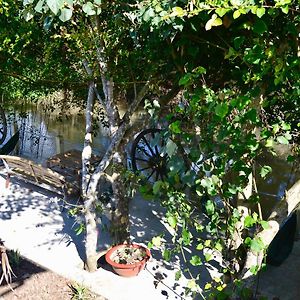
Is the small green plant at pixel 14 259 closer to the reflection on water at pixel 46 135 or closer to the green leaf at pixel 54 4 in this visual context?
the green leaf at pixel 54 4

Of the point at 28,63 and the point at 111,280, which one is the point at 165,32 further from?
the point at 28,63

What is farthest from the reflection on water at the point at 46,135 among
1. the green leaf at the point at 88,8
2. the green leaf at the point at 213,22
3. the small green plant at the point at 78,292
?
the green leaf at the point at 213,22

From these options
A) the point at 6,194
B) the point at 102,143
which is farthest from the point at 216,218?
the point at 102,143

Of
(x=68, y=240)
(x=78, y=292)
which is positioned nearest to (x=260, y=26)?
(x=78, y=292)

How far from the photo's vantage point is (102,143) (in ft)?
29.3

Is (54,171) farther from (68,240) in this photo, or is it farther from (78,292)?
(78,292)

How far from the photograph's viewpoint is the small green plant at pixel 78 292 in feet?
12.6

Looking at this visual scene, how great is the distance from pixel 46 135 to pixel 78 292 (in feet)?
20.1

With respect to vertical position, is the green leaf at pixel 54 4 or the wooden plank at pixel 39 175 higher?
the green leaf at pixel 54 4

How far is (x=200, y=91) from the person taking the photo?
2826 mm

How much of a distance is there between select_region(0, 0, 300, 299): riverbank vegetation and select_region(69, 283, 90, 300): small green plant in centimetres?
34

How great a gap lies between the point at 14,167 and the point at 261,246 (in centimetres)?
472

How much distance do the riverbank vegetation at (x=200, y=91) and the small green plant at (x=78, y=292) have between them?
1.11 ft

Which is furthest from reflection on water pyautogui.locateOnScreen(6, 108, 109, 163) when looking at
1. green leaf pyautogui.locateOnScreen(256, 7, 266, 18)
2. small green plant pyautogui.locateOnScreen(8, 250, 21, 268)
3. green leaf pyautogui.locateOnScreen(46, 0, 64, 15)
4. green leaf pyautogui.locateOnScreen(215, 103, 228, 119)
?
green leaf pyautogui.locateOnScreen(256, 7, 266, 18)
